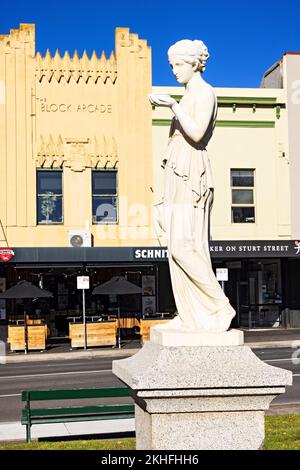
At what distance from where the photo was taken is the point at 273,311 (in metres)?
30.4

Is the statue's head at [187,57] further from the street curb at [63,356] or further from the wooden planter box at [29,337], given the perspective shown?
the wooden planter box at [29,337]

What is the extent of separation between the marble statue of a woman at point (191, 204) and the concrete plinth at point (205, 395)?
394 millimetres

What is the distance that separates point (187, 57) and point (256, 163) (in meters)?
22.6

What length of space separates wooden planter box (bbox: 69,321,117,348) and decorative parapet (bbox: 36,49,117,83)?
9.26 meters

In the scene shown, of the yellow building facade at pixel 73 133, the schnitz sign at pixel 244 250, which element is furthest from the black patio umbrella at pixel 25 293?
the schnitz sign at pixel 244 250

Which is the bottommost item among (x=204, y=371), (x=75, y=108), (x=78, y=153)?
(x=204, y=371)

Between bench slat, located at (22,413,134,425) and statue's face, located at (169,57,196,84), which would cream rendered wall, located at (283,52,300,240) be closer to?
bench slat, located at (22,413,134,425)

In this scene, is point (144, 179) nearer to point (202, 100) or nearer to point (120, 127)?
point (120, 127)

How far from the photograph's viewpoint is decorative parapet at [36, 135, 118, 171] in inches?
1077

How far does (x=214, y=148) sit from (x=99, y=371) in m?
12.1

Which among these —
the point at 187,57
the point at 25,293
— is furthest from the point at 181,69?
the point at 25,293

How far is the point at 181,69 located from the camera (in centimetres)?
684

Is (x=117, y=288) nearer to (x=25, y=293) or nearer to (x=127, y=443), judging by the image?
(x=25, y=293)

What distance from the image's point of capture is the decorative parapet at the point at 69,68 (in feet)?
90.5
